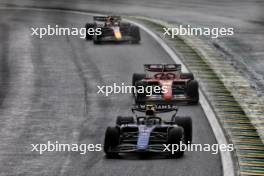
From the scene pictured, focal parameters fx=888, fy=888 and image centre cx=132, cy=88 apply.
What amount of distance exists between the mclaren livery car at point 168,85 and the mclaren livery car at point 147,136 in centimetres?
450

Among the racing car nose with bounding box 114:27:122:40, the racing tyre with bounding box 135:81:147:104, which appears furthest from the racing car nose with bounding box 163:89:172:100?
the racing car nose with bounding box 114:27:122:40

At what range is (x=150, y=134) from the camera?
715 inches

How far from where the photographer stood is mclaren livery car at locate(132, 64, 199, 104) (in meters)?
23.3

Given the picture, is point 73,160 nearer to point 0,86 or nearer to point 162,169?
point 162,169

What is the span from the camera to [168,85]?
23922 millimetres

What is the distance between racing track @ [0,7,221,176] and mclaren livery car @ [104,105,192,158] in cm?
20

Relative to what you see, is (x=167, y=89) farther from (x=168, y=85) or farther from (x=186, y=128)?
(x=186, y=128)

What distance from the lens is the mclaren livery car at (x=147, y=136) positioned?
1764 centimetres

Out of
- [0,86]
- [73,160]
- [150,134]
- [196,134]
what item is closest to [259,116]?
[196,134]

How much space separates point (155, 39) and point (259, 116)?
46.2 ft
